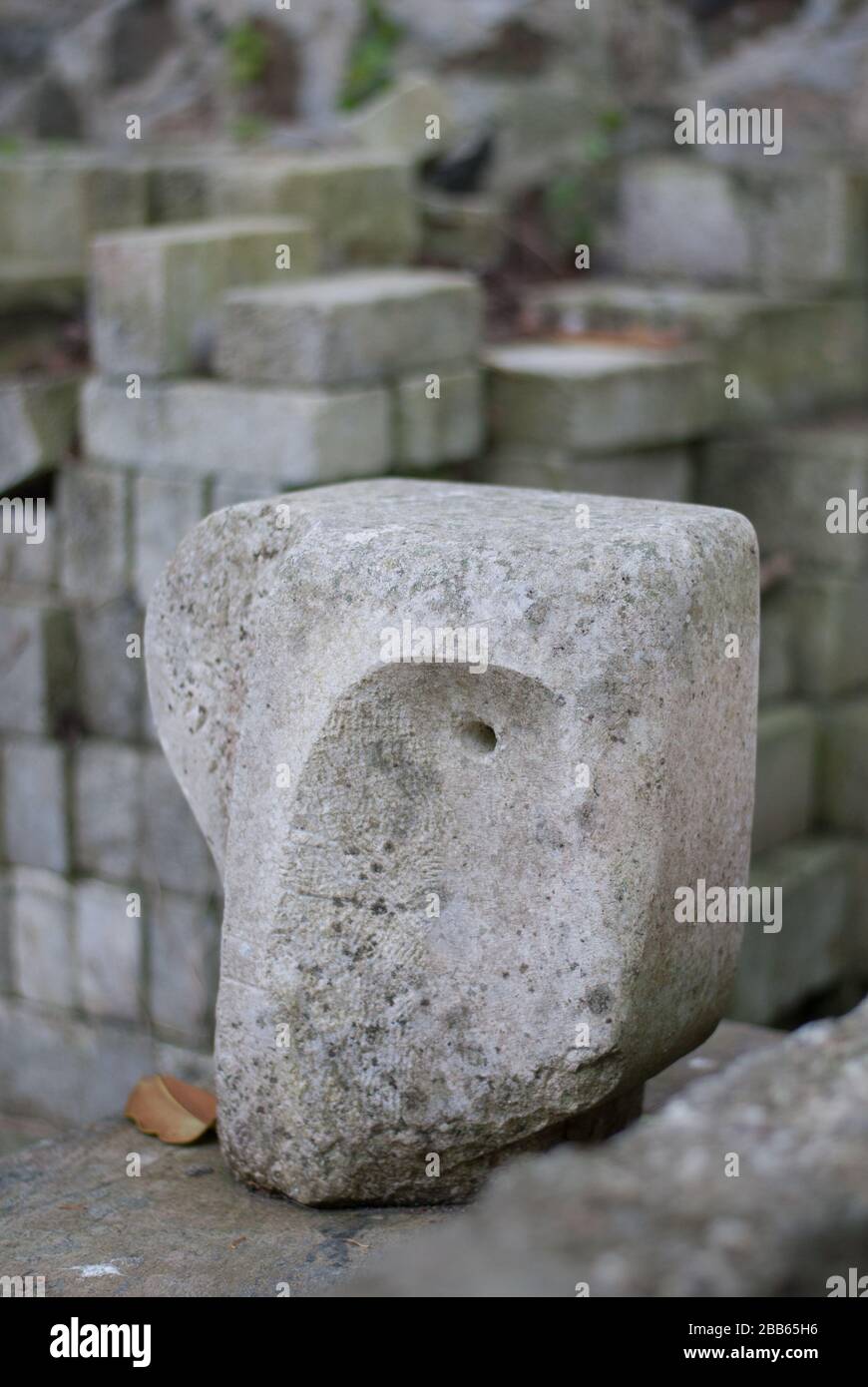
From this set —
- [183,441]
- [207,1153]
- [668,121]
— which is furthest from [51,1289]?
[668,121]

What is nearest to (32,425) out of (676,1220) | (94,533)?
(94,533)

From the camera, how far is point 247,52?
6160 millimetres

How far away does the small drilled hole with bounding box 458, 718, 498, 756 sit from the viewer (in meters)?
2.63

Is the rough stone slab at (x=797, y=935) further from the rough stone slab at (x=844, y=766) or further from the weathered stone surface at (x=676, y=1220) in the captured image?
the weathered stone surface at (x=676, y=1220)

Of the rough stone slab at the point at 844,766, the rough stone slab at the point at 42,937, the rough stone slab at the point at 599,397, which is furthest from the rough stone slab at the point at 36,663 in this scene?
the rough stone slab at the point at 844,766

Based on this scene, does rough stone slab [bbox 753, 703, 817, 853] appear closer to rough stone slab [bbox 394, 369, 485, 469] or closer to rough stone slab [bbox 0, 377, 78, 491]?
rough stone slab [bbox 394, 369, 485, 469]

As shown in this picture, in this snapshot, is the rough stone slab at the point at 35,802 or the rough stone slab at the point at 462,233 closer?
the rough stone slab at the point at 35,802

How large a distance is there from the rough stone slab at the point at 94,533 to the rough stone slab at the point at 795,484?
63.6 inches

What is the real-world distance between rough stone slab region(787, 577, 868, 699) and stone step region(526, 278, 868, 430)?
53 centimetres

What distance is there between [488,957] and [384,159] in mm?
3135

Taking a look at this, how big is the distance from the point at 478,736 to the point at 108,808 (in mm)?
2207

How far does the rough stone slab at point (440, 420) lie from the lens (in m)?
4.37

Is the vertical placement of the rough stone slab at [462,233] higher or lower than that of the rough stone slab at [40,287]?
higher

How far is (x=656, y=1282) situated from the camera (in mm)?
1528
